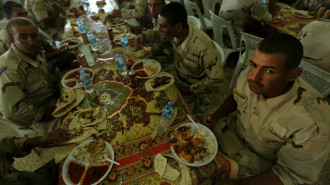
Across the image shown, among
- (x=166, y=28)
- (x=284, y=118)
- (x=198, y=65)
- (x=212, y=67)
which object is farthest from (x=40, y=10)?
(x=284, y=118)

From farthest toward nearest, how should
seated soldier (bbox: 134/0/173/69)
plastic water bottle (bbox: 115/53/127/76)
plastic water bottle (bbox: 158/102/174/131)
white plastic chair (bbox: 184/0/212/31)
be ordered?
white plastic chair (bbox: 184/0/212/31)
seated soldier (bbox: 134/0/173/69)
plastic water bottle (bbox: 115/53/127/76)
plastic water bottle (bbox: 158/102/174/131)

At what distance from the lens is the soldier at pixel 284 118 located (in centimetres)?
120

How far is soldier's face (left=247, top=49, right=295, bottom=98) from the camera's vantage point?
123 centimetres

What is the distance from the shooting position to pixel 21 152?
1623mm

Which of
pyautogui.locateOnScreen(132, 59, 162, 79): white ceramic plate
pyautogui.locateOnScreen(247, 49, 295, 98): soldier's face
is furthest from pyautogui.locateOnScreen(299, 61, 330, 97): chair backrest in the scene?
pyautogui.locateOnScreen(132, 59, 162, 79): white ceramic plate

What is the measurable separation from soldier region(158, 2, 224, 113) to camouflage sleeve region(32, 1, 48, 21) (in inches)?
128

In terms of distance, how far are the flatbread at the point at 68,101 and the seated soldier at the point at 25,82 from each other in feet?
0.99

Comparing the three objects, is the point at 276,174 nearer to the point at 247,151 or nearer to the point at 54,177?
the point at 247,151

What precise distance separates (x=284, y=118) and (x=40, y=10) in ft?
16.2

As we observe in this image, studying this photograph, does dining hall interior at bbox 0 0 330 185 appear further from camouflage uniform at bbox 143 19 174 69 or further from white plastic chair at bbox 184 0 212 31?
white plastic chair at bbox 184 0 212 31

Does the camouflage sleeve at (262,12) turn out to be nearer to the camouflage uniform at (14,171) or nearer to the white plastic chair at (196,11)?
the white plastic chair at (196,11)

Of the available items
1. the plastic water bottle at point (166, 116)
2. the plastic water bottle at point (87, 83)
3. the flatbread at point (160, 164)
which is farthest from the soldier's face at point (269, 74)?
the plastic water bottle at point (87, 83)

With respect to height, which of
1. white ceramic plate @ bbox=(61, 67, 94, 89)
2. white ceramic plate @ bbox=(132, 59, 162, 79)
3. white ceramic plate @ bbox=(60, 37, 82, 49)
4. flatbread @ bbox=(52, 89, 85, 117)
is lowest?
flatbread @ bbox=(52, 89, 85, 117)

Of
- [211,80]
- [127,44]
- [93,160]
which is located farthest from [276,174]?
[127,44]
